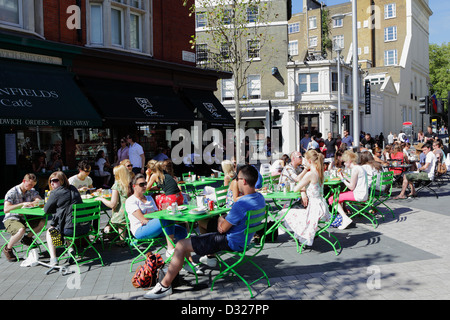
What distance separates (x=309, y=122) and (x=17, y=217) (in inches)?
1269

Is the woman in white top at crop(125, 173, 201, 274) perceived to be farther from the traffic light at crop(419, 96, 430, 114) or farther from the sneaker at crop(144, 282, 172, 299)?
the traffic light at crop(419, 96, 430, 114)

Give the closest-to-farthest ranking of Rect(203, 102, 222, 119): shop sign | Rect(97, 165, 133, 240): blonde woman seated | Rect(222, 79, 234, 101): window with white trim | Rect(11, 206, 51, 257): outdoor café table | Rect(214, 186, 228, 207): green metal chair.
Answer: Rect(11, 206, 51, 257): outdoor café table
Rect(97, 165, 133, 240): blonde woman seated
Rect(214, 186, 228, 207): green metal chair
Rect(203, 102, 222, 119): shop sign
Rect(222, 79, 234, 101): window with white trim

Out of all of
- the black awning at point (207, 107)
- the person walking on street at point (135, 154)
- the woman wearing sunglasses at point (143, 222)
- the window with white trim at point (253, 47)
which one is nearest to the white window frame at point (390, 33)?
the window with white trim at point (253, 47)

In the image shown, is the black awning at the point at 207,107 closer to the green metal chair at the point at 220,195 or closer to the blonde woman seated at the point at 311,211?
the green metal chair at the point at 220,195

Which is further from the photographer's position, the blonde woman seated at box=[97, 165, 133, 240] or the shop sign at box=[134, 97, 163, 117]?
the shop sign at box=[134, 97, 163, 117]

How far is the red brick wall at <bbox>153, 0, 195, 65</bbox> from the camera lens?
16328mm

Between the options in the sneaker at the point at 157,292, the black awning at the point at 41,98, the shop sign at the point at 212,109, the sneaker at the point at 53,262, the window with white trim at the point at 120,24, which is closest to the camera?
the sneaker at the point at 157,292

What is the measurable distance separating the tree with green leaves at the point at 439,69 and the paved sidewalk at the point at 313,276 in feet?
209

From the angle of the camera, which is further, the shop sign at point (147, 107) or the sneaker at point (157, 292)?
the shop sign at point (147, 107)

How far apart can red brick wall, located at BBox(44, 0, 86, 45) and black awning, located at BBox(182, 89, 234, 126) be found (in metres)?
4.95

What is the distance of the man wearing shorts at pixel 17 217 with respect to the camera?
6.72 meters

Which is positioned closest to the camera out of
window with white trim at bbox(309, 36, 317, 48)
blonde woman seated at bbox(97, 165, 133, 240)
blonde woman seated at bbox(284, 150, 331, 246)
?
blonde woman seated at bbox(284, 150, 331, 246)

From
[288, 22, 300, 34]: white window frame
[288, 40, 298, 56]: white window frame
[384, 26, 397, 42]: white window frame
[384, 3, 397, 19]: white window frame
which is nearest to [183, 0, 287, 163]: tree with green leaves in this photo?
[288, 40, 298, 56]: white window frame

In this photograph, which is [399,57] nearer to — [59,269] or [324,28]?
[324,28]
